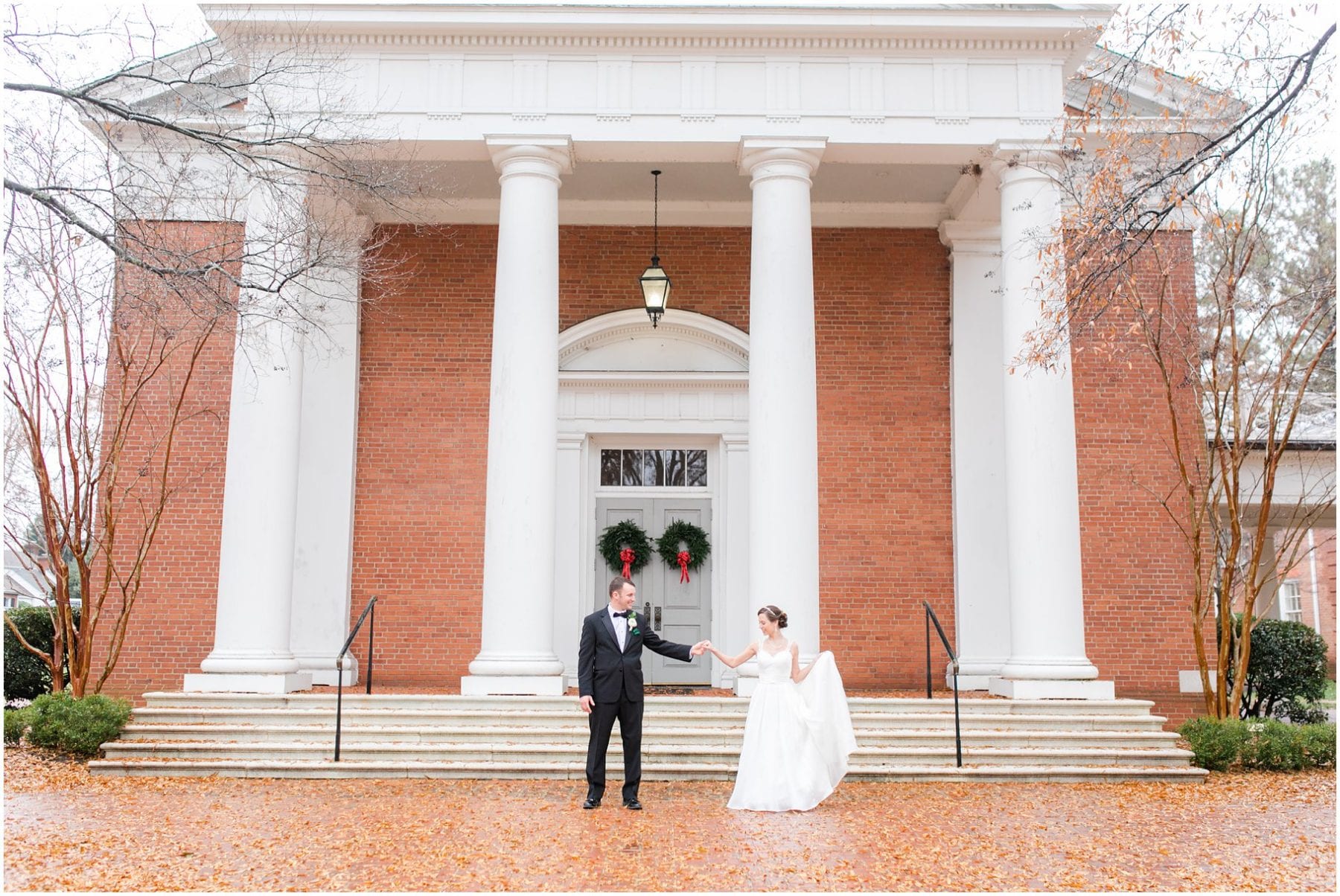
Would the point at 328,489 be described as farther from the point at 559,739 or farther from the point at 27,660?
the point at 559,739

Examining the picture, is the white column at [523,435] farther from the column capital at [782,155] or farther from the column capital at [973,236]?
the column capital at [973,236]

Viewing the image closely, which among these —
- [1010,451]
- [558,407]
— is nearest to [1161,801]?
[1010,451]

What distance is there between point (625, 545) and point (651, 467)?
1.14 meters

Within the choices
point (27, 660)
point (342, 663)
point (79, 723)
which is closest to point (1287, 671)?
point (342, 663)

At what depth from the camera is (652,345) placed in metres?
15.2

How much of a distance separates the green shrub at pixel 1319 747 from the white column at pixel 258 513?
394 inches

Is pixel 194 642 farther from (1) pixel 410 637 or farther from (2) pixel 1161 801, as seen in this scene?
(2) pixel 1161 801

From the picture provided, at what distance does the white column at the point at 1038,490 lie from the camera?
460 inches

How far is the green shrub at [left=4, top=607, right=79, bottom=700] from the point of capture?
1434 centimetres

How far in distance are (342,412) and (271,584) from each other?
11.0 feet

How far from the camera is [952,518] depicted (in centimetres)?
Answer: 1463

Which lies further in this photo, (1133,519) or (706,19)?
(1133,519)

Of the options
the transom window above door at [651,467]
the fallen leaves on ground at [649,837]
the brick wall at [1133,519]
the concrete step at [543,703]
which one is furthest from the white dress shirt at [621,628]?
the brick wall at [1133,519]

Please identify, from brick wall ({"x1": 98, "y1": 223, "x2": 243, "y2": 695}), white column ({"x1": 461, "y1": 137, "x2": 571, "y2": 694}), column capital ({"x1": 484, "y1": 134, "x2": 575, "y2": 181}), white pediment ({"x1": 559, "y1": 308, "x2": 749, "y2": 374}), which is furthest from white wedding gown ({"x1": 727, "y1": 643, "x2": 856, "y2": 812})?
brick wall ({"x1": 98, "y1": 223, "x2": 243, "y2": 695})
